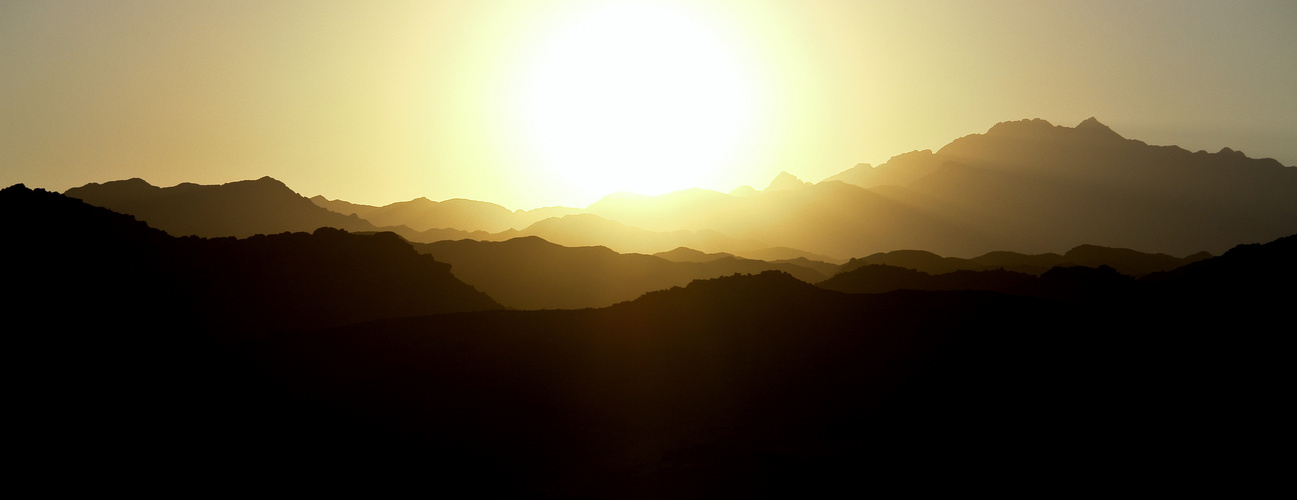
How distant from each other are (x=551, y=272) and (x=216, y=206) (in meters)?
84.4

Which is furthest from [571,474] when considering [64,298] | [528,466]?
[64,298]

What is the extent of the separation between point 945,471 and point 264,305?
5137 centimetres

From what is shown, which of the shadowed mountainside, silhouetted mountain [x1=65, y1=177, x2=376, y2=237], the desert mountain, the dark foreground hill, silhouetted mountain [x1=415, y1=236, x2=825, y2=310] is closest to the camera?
the dark foreground hill

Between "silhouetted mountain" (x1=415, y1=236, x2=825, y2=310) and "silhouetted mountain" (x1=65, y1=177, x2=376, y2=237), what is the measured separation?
59401 millimetres

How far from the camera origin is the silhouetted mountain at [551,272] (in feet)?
324

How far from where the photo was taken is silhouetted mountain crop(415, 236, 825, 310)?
98.7 meters

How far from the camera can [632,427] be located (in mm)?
39188

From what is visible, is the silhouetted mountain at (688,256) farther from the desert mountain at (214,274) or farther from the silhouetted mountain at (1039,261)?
the desert mountain at (214,274)

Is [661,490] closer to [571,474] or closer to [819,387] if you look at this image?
[571,474]

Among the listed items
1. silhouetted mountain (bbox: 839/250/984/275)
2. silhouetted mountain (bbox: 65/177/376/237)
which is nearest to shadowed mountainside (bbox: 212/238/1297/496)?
silhouetted mountain (bbox: 839/250/984/275)

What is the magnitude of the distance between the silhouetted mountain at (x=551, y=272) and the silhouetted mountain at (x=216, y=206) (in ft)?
195

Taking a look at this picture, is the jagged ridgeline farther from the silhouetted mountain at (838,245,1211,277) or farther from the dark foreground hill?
the silhouetted mountain at (838,245,1211,277)

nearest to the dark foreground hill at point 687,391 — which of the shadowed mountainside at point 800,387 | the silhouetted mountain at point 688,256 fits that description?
the shadowed mountainside at point 800,387


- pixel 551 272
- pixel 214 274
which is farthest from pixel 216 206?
pixel 214 274
